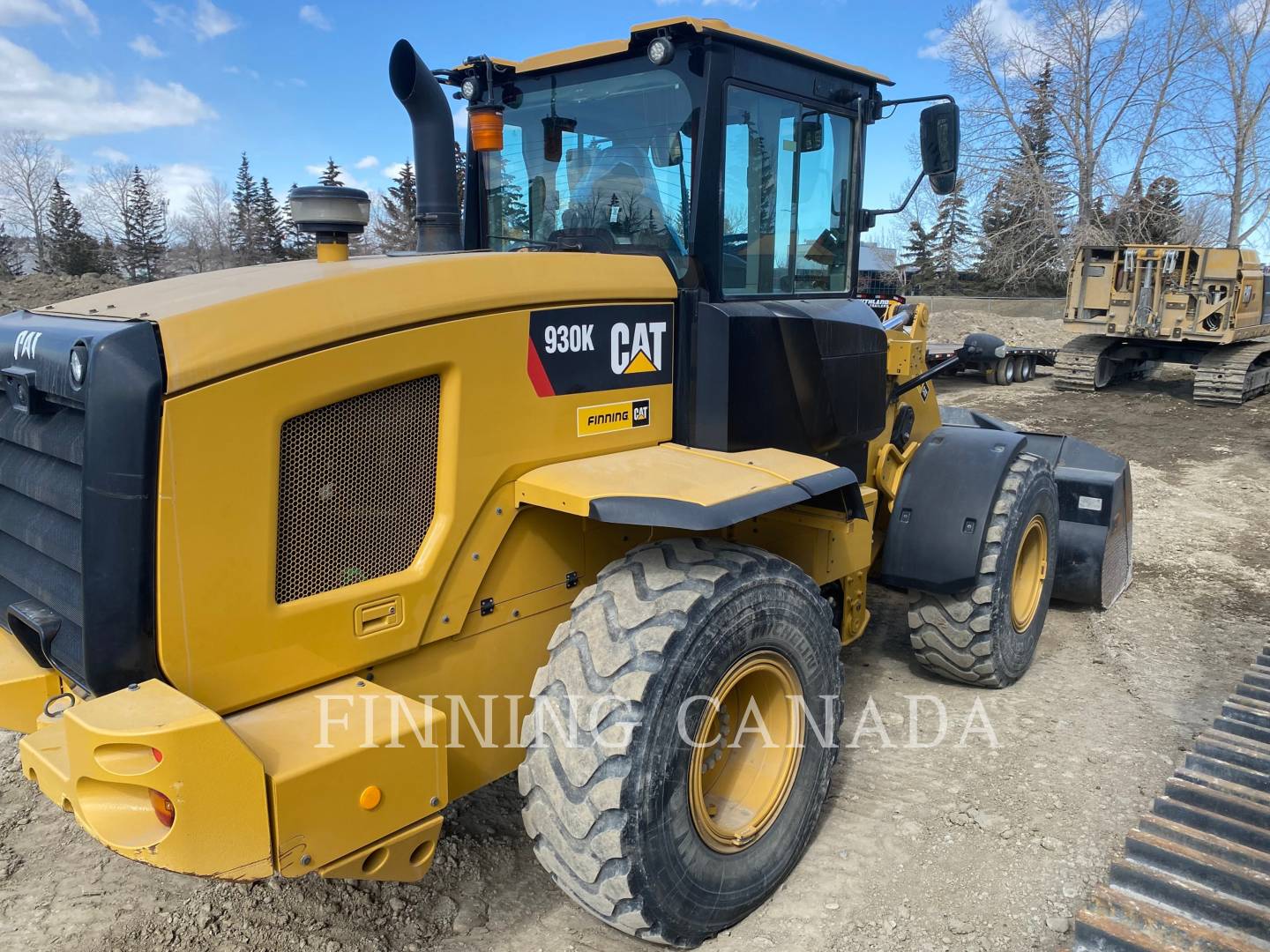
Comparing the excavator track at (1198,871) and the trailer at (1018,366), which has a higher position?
the trailer at (1018,366)

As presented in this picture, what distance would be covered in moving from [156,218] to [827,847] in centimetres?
4691

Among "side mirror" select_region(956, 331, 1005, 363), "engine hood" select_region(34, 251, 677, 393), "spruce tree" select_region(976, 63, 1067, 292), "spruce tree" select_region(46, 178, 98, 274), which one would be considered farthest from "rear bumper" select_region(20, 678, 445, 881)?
"spruce tree" select_region(46, 178, 98, 274)

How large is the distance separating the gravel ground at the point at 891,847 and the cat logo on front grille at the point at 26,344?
1.80 metres

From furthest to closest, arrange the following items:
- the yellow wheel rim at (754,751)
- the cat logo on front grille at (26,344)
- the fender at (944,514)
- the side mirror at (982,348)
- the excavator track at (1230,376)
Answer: the excavator track at (1230,376) < the side mirror at (982,348) < the fender at (944,514) < the yellow wheel rim at (754,751) < the cat logo on front grille at (26,344)

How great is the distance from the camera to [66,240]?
35750mm

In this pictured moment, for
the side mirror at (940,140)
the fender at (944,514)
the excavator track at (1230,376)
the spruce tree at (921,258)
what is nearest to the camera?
the side mirror at (940,140)

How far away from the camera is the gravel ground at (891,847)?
3061mm

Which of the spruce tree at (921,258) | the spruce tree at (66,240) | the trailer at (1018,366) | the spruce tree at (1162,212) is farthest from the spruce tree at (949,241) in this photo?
the spruce tree at (66,240)

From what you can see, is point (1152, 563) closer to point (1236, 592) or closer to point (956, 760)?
point (1236, 592)

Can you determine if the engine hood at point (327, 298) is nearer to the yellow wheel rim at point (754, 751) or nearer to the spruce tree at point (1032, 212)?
the yellow wheel rim at point (754, 751)

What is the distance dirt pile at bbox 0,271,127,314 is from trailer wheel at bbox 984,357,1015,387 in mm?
18576

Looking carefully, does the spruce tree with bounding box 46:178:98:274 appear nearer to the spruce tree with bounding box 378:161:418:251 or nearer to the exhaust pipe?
the spruce tree with bounding box 378:161:418:251

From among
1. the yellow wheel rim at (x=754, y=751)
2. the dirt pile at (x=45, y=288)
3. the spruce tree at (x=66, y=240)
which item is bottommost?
the yellow wheel rim at (x=754, y=751)

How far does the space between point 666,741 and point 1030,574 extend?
126 inches
